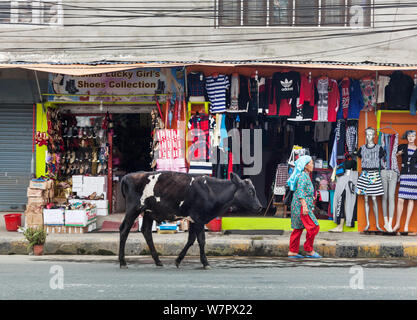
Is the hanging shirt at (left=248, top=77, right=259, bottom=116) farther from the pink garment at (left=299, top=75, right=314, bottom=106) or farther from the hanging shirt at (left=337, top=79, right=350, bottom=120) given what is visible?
the hanging shirt at (left=337, top=79, right=350, bottom=120)

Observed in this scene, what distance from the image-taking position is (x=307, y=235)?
32.5ft

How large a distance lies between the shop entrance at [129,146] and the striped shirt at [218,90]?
2408 millimetres

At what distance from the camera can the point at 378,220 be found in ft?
40.1

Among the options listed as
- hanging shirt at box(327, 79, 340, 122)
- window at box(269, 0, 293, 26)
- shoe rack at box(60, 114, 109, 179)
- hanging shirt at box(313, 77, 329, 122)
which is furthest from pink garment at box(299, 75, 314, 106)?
shoe rack at box(60, 114, 109, 179)

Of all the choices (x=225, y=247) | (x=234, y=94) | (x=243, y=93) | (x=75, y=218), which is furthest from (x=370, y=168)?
(x=75, y=218)

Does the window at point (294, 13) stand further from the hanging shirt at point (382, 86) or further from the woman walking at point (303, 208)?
the woman walking at point (303, 208)

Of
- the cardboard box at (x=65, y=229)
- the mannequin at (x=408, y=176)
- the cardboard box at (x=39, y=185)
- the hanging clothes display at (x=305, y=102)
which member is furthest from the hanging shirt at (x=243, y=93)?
the cardboard box at (x=39, y=185)

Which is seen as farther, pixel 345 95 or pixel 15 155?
pixel 15 155

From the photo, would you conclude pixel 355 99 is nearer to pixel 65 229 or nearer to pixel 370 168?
pixel 370 168

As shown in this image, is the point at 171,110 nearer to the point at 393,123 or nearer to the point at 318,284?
the point at 393,123

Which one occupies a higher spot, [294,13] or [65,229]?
[294,13]

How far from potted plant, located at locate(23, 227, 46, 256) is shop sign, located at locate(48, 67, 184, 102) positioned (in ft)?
11.4

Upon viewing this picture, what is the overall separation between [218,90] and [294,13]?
4093 millimetres

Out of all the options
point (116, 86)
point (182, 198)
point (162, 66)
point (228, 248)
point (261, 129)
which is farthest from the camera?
point (261, 129)
